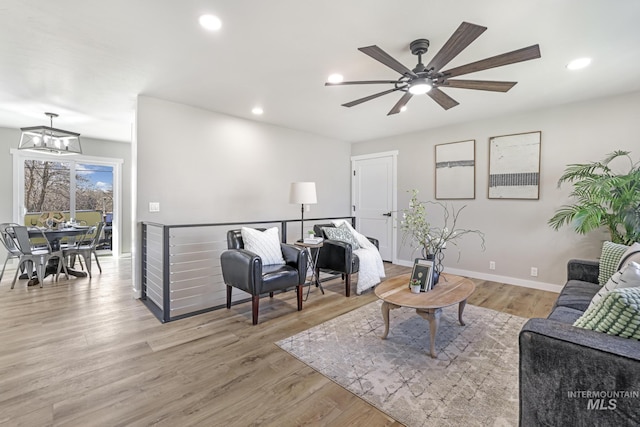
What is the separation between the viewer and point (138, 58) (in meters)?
2.53

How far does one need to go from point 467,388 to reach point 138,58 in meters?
3.67

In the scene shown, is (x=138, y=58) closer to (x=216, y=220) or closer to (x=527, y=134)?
(x=216, y=220)

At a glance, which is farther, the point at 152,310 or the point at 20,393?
the point at 152,310

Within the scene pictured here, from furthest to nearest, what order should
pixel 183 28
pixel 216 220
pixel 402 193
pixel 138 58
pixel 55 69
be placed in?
pixel 402 193, pixel 216 220, pixel 55 69, pixel 138 58, pixel 183 28

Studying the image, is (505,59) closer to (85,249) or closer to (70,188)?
(85,249)

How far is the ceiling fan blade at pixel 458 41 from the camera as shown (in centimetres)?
160

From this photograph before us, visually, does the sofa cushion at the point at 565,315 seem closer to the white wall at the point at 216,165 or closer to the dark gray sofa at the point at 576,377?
the dark gray sofa at the point at 576,377

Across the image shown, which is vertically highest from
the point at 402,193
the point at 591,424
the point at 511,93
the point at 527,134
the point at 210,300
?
the point at 511,93

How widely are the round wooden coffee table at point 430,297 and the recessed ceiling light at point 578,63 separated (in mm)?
2236

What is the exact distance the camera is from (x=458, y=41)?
69.0 inches

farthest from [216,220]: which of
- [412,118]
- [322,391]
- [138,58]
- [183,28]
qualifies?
[412,118]

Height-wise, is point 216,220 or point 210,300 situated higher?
point 216,220

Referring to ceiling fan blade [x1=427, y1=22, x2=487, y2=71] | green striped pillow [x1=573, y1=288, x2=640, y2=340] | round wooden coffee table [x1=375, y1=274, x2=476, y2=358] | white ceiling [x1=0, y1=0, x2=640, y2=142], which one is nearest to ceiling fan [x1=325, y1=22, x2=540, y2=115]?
ceiling fan blade [x1=427, y1=22, x2=487, y2=71]

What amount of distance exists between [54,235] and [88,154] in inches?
89.9
